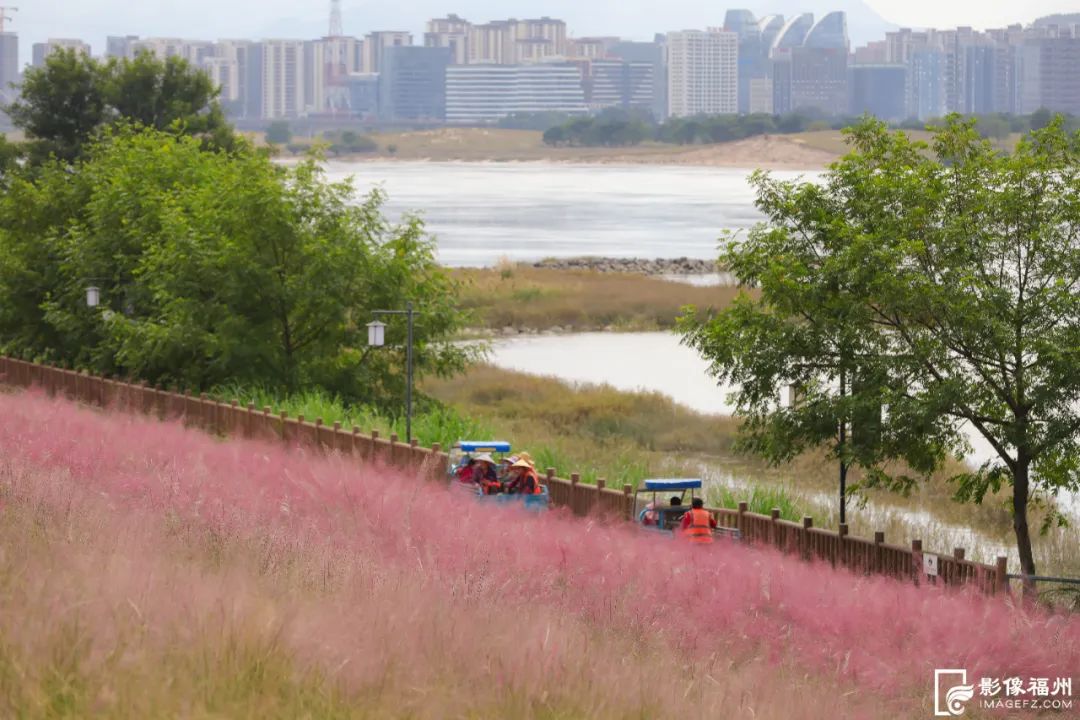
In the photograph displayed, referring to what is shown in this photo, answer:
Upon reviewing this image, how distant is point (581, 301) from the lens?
2881 inches

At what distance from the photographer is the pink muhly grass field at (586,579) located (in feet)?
36.0

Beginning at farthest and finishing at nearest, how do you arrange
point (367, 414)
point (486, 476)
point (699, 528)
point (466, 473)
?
point (367, 414), point (466, 473), point (486, 476), point (699, 528)

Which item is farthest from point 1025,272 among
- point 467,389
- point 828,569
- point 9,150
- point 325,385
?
point 9,150

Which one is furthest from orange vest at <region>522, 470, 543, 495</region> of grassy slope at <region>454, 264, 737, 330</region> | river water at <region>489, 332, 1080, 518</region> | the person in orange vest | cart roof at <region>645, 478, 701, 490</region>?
grassy slope at <region>454, 264, 737, 330</region>

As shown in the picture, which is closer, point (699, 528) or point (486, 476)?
point (699, 528)

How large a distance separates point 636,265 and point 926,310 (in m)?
80.5

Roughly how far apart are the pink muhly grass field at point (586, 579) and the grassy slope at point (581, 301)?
4990 centimetres

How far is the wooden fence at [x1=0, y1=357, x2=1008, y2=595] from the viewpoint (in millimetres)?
17047

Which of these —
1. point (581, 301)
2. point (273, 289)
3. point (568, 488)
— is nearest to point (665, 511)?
point (568, 488)

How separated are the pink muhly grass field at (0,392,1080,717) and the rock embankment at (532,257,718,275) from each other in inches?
3256

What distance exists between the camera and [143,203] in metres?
38.0

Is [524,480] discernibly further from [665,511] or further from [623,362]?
[623,362]

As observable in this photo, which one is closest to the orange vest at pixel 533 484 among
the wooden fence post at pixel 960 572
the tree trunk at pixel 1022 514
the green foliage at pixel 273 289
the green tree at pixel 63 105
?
the wooden fence post at pixel 960 572

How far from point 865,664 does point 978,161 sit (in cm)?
1219
